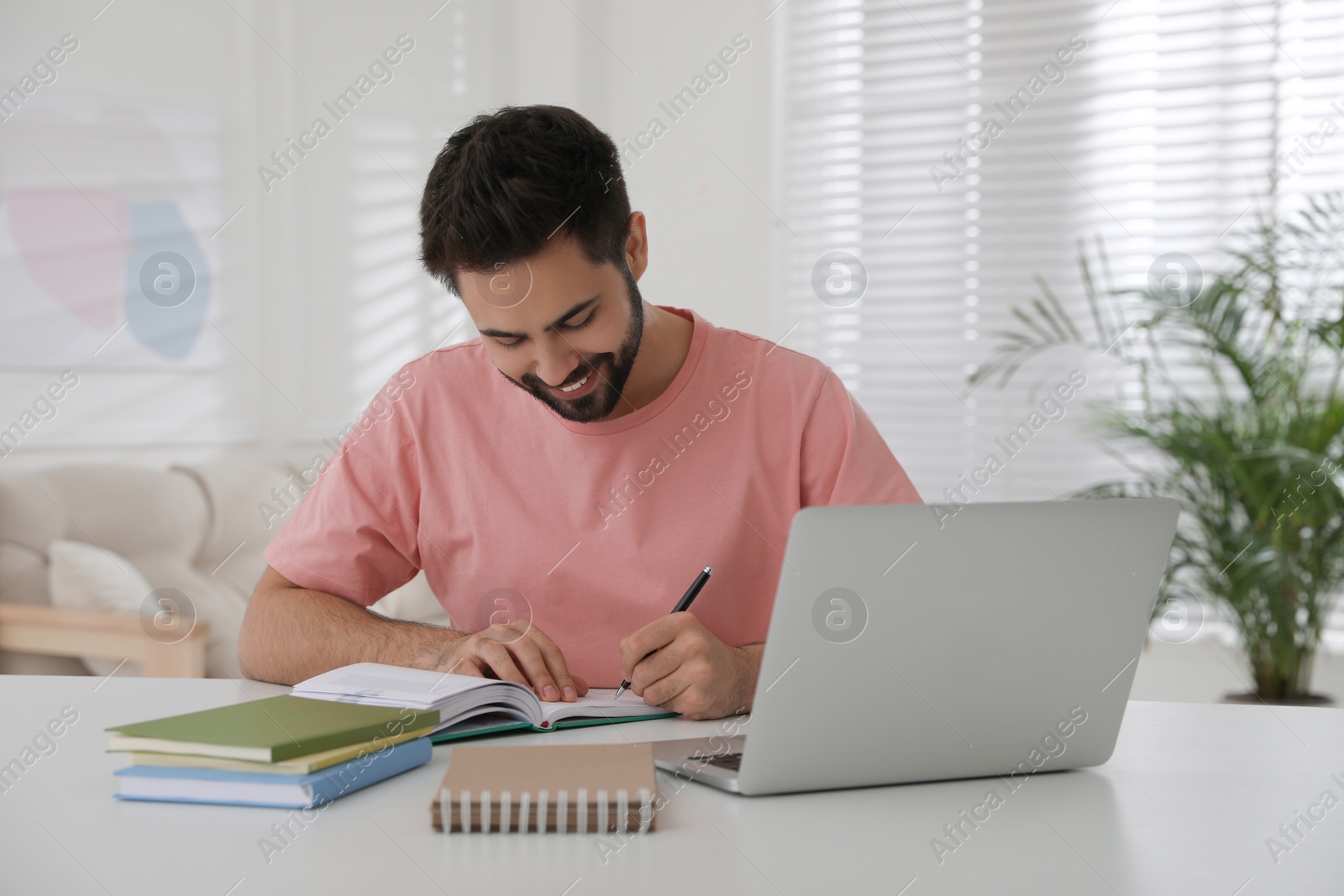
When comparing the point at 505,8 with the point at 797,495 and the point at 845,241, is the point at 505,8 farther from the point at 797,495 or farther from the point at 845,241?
the point at 797,495

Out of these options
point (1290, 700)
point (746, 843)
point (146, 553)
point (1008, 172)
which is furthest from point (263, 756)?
point (1008, 172)

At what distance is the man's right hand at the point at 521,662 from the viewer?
1192 mm

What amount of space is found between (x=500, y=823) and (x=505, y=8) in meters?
3.66

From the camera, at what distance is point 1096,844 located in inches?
31.3

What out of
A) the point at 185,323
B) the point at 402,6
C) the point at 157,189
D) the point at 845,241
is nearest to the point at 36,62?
the point at 157,189

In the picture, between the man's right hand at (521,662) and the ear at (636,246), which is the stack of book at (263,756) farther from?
the ear at (636,246)

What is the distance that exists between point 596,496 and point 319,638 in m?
0.40

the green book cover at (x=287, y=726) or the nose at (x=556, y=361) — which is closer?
the green book cover at (x=287, y=726)

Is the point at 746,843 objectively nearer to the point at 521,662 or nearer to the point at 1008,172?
the point at 521,662

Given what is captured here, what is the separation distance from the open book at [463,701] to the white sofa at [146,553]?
1606 mm

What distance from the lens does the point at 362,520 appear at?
1.58 m

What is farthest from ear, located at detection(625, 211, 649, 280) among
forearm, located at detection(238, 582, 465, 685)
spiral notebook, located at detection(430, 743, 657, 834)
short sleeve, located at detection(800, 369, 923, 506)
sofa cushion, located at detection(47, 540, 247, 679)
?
sofa cushion, located at detection(47, 540, 247, 679)

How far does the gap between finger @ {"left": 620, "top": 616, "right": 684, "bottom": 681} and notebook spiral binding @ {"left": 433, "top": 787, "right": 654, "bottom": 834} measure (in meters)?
0.35

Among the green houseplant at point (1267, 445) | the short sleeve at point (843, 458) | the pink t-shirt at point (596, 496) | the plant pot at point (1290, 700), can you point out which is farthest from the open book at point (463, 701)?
the plant pot at point (1290, 700)
